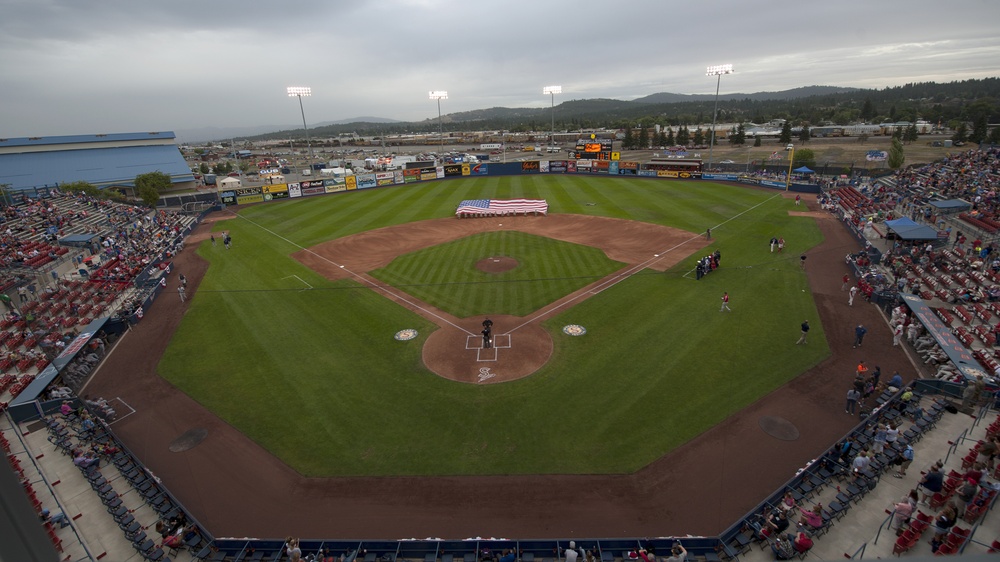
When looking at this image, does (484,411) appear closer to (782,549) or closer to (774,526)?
(774,526)

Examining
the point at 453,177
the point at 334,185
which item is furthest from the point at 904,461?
the point at 453,177

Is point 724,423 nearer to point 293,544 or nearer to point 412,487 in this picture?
point 412,487

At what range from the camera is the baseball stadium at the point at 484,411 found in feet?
50.2

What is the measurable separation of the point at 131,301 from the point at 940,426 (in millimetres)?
42964

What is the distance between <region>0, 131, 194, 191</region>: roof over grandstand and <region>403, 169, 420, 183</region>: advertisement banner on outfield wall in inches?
1495

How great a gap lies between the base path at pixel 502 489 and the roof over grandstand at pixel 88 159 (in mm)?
75837

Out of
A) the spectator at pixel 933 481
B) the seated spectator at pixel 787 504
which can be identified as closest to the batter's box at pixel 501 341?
the seated spectator at pixel 787 504

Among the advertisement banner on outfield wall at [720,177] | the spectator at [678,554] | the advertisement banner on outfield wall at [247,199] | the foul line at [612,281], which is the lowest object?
the spectator at [678,554]

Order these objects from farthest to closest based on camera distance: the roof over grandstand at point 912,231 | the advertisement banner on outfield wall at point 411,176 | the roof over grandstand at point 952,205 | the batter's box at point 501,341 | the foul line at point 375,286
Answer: the advertisement banner on outfield wall at point 411,176
the roof over grandstand at point 952,205
the roof over grandstand at point 912,231
the foul line at point 375,286
the batter's box at point 501,341

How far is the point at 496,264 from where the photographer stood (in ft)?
125

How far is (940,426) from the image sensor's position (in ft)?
57.7

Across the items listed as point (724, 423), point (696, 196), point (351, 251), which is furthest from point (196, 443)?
point (696, 196)

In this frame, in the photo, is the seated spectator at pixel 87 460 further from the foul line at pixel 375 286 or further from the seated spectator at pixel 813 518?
the seated spectator at pixel 813 518

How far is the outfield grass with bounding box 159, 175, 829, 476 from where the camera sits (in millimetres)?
18578
